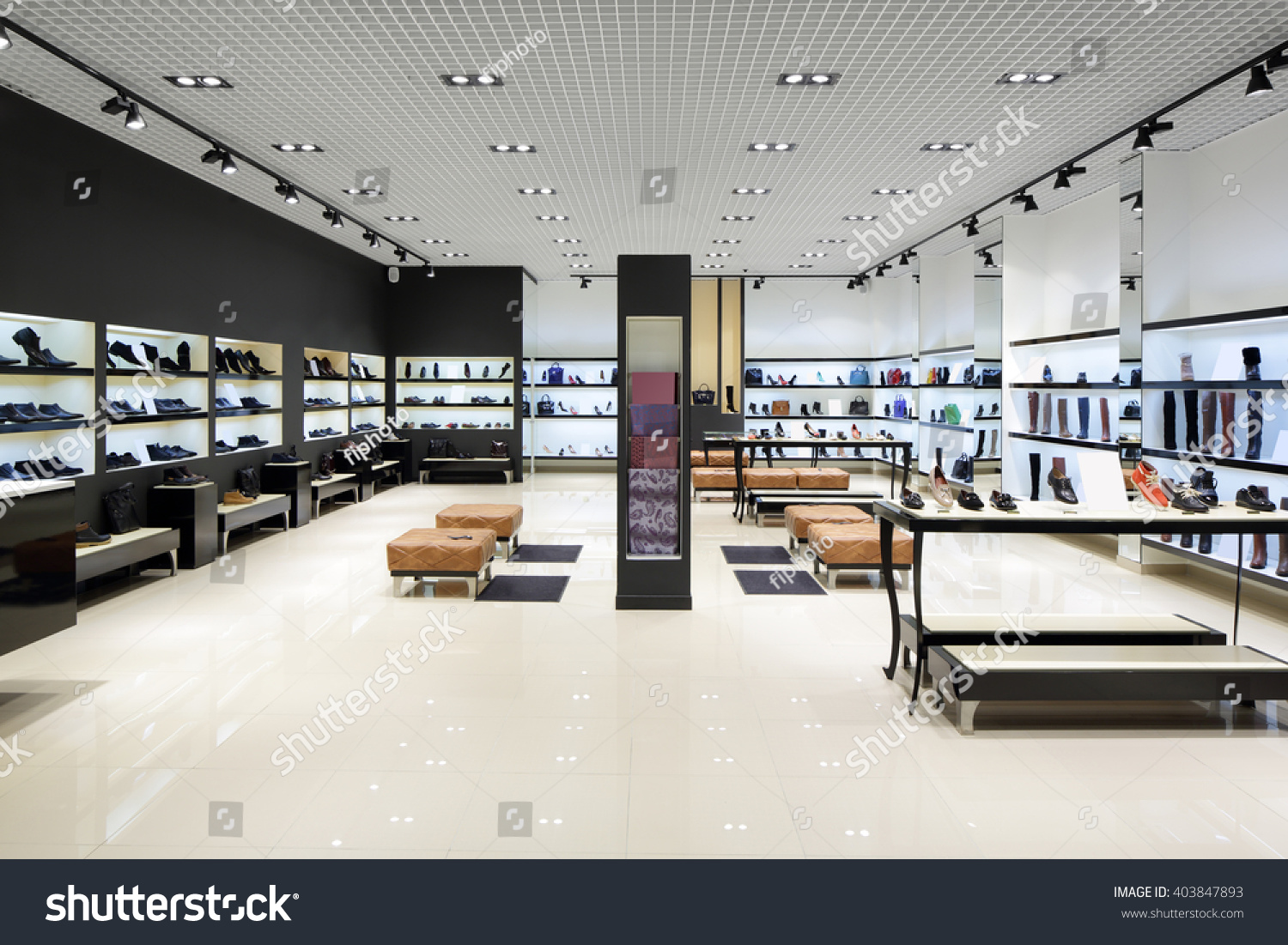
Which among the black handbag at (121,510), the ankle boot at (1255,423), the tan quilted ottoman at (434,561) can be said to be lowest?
the tan quilted ottoman at (434,561)

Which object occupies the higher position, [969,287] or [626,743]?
[969,287]

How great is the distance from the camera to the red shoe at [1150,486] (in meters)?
4.41

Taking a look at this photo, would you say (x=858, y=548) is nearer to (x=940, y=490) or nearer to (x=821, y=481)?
(x=940, y=490)

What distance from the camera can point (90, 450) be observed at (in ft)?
22.7

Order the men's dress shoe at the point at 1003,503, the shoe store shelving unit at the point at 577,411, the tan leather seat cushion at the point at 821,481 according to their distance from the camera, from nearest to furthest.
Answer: the men's dress shoe at the point at 1003,503
the tan leather seat cushion at the point at 821,481
the shoe store shelving unit at the point at 577,411

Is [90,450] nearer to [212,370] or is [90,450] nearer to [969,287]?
[212,370]

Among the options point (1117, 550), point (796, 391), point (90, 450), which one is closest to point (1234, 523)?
point (1117, 550)

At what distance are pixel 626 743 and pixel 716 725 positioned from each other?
0.47m

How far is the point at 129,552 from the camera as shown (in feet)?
21.7

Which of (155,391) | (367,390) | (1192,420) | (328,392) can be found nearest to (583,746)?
(1192,420)

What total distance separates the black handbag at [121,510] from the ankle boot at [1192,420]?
29.5 feet

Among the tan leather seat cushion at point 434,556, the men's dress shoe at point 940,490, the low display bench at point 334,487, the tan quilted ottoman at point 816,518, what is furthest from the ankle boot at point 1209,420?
the low display bench at point 334,487

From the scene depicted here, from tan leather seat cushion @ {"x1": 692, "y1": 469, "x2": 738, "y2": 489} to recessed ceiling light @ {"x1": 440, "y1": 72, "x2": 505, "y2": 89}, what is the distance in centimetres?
663

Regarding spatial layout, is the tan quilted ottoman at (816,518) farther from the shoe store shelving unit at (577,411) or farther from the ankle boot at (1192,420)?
the shoe store shelving unit at (577,411)
